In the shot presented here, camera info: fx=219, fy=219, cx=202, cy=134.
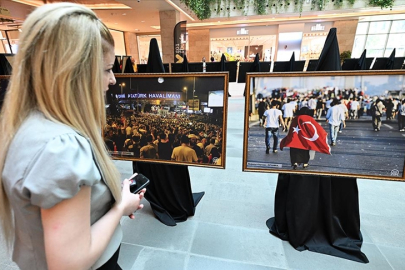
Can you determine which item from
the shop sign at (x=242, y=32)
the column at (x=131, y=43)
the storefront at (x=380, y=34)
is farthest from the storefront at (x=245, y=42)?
the column at (x=131, y=43)

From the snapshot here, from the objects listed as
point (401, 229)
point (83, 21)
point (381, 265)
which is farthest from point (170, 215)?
point (401, 229)

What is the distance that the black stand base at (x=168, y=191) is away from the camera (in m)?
2.32

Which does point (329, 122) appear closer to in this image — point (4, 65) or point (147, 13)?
point (4, 65)

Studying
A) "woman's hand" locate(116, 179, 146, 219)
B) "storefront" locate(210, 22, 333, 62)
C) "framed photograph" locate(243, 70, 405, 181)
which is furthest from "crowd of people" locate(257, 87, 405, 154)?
"storefront" locate(210, 22, 333, 62)

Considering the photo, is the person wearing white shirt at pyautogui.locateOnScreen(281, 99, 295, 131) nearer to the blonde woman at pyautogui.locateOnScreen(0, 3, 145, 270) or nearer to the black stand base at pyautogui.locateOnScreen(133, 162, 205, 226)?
the black stand base at pyautogui.locateOnScreen(133, 162, 205, 226)

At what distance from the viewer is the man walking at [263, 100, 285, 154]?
1.71m

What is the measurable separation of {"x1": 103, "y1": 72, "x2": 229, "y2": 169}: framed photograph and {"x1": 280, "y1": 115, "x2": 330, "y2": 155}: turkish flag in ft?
1.79

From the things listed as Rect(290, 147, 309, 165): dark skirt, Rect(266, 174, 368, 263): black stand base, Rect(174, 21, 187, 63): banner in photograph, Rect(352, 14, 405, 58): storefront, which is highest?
Rect(352, 14, 405, 58): storefront

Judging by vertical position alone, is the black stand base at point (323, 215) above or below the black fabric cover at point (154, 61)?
below

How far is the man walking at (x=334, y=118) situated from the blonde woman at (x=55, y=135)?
1.58m

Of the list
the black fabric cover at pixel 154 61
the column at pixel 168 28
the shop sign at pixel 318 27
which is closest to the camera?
the black fabric cover at pixel 154 61

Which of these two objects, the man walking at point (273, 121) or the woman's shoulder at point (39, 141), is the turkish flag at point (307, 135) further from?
the woman's shoulder at point (39, 141)

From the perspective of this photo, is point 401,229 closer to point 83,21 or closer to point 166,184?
point 166,184

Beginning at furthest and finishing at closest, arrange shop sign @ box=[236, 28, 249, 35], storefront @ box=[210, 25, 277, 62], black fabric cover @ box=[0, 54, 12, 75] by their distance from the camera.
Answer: shop sign @ box=[236, 28, 249, 35], storefront @ box=[210, 25, 277, 62], black fabric cover @ box=[0, 54, 12, 75]
